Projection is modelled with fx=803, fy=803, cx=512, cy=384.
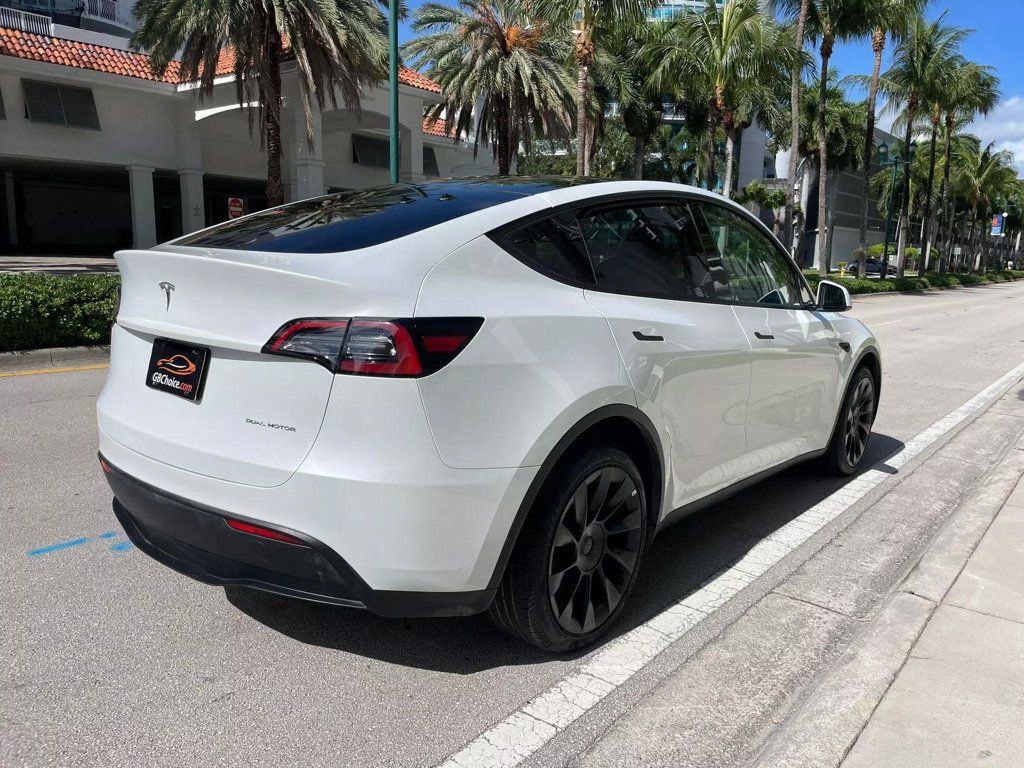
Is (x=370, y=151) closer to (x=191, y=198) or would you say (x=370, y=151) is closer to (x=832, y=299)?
(x=191, y=198)

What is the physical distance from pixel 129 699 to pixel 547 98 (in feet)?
85.0

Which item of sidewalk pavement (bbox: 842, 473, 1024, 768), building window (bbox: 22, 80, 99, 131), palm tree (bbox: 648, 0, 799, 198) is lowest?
sidewalk pavement (bbox: 842, 473, 1024, 768)

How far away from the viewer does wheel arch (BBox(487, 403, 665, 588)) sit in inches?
101

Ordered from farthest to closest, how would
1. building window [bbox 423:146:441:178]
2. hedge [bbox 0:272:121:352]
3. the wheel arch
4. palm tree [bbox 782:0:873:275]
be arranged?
building window [bbox 423:146:441:178] < palm tree [bbox 782:0:873:275] < hedge [bbox 0:272:121:352] < the wheel arch

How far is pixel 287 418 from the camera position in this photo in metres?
2.41

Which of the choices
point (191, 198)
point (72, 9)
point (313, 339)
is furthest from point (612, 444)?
point (72, 9)

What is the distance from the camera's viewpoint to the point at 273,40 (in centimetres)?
1789

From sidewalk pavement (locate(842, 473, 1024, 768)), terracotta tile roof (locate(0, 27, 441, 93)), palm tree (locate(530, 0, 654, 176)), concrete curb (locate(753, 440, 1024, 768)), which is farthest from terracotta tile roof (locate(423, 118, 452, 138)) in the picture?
sidewalk pavement (locate(842, 473, 1024, 768))

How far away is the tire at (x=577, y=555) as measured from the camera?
2678 millimetres

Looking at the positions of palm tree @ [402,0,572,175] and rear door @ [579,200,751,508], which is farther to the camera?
palm tree @ [402,0,572,175]

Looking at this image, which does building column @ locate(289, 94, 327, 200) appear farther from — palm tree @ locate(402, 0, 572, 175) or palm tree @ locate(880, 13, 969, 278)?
palm tree @ locate(880, 13, 969, 278)

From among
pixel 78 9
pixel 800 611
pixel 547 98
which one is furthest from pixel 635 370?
pixel 78 9

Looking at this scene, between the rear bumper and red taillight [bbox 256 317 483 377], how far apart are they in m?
0.54

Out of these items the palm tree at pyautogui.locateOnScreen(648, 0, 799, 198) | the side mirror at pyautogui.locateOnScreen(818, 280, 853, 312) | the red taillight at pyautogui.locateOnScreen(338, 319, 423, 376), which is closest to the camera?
the red taillight at pyautogui.locateOnScreen(338, 319, 423, 376)
